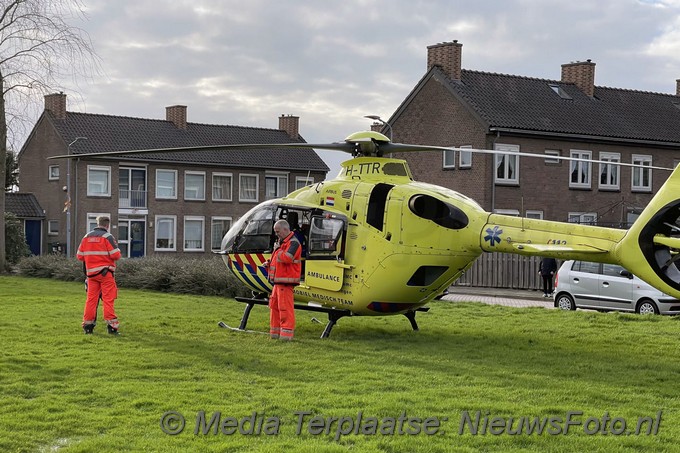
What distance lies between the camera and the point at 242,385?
32.8ft

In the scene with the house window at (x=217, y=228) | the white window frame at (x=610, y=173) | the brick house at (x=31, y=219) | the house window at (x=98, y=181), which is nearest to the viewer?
the white window frame at (x=610, y=173)

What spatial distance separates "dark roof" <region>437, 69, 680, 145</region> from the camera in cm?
4069

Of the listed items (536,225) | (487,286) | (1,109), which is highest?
(1,109)

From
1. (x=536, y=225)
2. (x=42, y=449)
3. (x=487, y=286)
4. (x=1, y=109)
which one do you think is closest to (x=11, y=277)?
(x=1, y=109)

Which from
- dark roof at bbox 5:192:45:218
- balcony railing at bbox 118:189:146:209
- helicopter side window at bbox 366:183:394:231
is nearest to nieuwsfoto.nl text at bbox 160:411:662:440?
helicopter side window at bbox 366:183:394:231

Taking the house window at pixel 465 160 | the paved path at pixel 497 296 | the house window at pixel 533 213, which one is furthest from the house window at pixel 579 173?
the paved path at pixel 497 296

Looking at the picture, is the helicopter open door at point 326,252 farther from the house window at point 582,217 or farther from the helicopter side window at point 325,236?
the house window at point 582,217

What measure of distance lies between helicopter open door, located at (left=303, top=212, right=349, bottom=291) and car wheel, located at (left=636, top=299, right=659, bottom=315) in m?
9.82

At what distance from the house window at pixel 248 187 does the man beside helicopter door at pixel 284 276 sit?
41572 mm

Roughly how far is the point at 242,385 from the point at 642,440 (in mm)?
4420

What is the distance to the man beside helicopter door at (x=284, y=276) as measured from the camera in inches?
548

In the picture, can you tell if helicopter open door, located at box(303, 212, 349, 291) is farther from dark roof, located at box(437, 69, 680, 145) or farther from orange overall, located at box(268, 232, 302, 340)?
dark roof, located at box(437, 69, 680, 145)

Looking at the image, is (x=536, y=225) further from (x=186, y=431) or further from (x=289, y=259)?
(x=186, y=431)

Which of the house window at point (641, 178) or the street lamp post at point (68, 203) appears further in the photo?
the street lamp post at point (68, 203)
